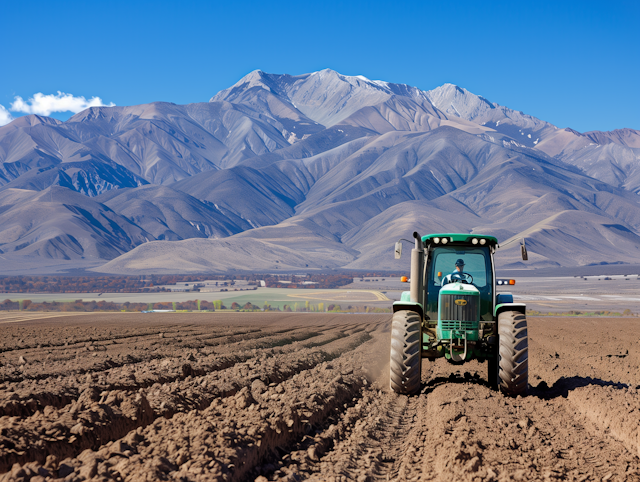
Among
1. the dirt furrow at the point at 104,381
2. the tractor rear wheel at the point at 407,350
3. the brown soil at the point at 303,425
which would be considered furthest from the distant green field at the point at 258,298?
the tractor rear wheel at the point at 407,350

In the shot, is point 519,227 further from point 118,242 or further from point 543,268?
point 118,242

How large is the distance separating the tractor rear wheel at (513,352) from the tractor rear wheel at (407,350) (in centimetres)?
135

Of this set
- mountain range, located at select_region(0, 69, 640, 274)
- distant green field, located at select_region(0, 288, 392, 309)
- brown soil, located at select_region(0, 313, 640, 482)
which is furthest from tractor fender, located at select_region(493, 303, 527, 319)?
mountain range, located at select_region(0, 69, 640, 274)

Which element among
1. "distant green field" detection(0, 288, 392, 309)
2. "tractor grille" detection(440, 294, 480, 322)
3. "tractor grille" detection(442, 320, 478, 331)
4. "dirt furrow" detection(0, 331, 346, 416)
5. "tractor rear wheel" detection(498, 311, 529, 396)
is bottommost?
"distant green field" detection(0, 288, 392, 309)

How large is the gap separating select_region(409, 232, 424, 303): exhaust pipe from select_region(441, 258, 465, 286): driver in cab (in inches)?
21.9

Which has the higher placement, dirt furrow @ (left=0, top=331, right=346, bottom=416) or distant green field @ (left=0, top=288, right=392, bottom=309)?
dirt furrow @ (left=0, top=331, right=346, bottom=416)

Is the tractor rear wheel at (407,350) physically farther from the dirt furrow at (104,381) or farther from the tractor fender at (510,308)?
the dirt furrow at (104,381)

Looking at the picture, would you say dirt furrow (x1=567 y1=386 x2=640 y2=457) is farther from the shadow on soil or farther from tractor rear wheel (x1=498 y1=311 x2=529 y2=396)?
tractor rear wheel (x1=498 y1=311 x2=529 y2=396)

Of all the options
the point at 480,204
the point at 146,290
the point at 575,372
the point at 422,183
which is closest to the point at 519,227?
the point at 480,204

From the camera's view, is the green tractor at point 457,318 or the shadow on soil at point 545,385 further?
the shadow on soil at point 545,385

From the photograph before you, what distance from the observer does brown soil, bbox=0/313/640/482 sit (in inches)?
242

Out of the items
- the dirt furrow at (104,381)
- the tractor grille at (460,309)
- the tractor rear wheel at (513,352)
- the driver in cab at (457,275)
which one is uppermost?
the driver in cab at (457,275)

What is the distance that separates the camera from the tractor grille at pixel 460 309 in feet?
32.5

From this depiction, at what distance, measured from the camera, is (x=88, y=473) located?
5504 millimetres
